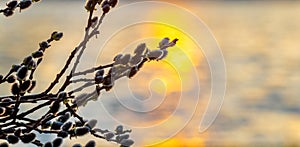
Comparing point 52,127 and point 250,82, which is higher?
point 250,82

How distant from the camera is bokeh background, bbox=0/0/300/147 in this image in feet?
4.86

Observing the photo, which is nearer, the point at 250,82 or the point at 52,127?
the point at 52,127

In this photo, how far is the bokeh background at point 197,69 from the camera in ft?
4.86

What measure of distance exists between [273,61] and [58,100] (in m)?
3.96

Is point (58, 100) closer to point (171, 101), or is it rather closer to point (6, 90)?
point (171, 101)

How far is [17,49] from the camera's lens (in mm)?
4184

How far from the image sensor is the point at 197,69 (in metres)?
2.14

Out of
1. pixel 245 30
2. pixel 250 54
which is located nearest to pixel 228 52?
pixel 250 54

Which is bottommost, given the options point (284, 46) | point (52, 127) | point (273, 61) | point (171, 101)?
point (52, 127)

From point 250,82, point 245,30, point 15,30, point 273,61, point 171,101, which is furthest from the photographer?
point 245,30

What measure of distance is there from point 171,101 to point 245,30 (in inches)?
173

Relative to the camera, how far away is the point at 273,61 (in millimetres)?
4578

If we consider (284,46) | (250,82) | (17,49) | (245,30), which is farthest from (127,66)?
(245,30)

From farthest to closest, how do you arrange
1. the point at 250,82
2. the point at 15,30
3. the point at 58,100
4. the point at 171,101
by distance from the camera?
1. the point at 15,30
2. the point at 250,82
3. the point at 171,101
4. the point at 58,100
